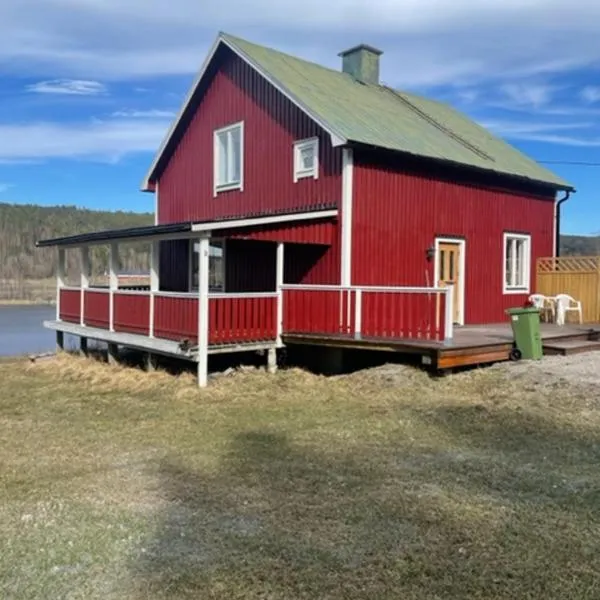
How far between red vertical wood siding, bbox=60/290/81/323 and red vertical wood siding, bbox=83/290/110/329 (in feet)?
1.64

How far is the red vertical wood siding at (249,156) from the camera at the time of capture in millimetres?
13281

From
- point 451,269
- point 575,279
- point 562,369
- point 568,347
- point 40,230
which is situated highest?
point 40,230

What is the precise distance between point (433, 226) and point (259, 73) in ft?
16.2

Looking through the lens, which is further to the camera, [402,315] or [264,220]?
[264,220]

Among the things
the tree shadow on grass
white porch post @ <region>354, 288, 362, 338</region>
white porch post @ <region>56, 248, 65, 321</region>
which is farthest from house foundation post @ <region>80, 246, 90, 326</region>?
the tree shadow on grass

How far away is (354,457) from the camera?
6594mm

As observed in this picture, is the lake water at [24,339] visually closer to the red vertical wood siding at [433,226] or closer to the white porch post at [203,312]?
the white porch post at [203,312]

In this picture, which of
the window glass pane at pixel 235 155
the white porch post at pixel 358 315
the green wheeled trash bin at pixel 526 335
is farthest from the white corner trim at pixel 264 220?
the green wheeled trash bin at pixel 526 335

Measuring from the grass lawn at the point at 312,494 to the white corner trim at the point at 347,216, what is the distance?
2.94 m

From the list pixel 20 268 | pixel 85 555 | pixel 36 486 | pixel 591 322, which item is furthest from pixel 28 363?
pixel 20 268

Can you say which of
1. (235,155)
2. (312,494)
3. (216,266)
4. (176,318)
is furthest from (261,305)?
(312,494)

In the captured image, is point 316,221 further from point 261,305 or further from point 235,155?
point 235,155

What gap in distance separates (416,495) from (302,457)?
154cm

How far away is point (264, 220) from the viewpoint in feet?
36.8
